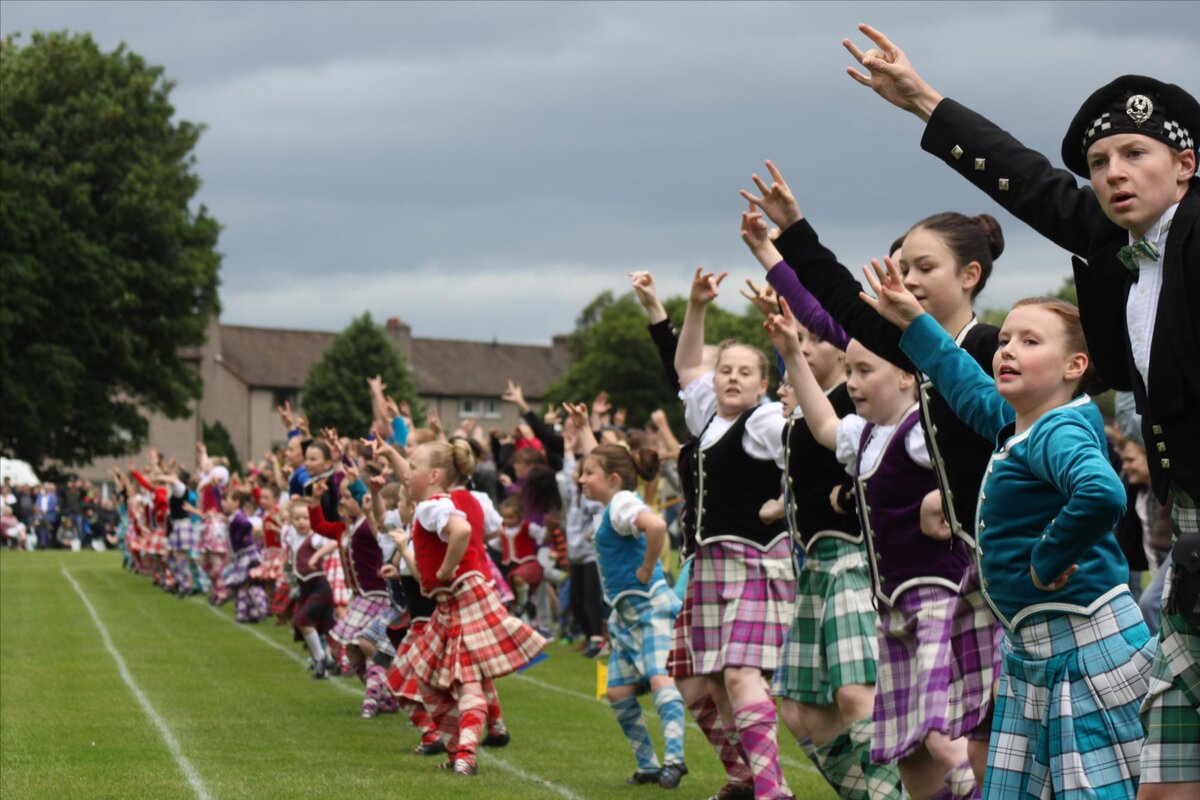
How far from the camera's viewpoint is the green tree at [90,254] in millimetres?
53688

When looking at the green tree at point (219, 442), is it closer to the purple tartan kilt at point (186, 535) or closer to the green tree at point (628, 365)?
the green tree at point (628, 365)

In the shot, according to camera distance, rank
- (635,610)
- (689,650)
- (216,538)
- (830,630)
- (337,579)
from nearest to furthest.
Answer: (830,630)
(689,650)
(635,610)
(337,579)
(216,538)

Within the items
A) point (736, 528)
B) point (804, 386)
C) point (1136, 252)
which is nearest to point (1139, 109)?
point (1136, 252)

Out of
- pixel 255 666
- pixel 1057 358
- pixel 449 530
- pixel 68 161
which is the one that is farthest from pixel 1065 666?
pixel 68 161

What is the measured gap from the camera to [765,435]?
8.22 m

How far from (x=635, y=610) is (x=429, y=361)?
105 metres

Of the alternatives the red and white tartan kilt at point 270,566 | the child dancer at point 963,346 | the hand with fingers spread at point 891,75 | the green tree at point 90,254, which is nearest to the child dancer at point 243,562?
the red and white tartan kilt at point 270,566

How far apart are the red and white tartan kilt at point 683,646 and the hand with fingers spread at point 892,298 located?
11.4 ft

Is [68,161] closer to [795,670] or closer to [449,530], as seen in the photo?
[449,530]

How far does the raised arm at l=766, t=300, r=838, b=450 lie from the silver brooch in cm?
279

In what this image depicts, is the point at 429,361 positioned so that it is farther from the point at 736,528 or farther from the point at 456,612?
the point at 736,528

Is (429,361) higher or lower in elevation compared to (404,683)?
higher

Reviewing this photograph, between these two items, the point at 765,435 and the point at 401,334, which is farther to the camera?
the point at 401,334

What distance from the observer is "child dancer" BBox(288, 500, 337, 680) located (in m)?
16.2
